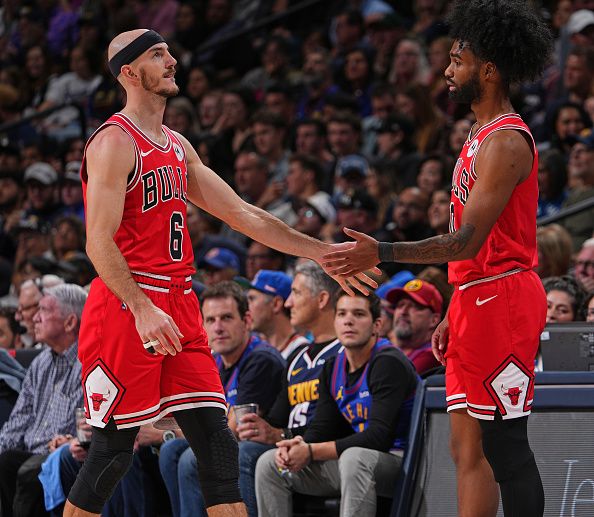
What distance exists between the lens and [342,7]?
12.9 metres

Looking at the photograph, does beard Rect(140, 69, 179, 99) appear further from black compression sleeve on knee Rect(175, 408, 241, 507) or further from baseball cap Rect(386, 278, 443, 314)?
baseball cap Rect(386, 278, 443, 314)

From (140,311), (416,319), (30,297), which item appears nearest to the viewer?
(140,311)

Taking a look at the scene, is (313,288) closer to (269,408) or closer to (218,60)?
(269,408)

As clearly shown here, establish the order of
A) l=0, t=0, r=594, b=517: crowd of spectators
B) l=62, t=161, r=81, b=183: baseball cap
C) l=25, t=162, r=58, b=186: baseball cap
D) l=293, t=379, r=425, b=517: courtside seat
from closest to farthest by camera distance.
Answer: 1. l=293, t=379, r=425, b=517: courtside seat
2. l=0, t=0, r=594, b=517: crowd of spectators
3. l=62, t=161, r=81, b=183: baseball cap
4. l=25, t=162, r=58, b=186: baseball cap

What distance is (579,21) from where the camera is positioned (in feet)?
33.6

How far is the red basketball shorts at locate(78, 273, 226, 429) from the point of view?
172 inches

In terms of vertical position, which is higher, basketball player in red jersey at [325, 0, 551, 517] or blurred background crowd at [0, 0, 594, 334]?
blurred background crowd at [0, 0, 594, 334]

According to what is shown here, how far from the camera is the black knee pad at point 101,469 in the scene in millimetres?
4340

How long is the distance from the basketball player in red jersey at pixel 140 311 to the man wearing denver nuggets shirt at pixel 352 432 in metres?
1.15

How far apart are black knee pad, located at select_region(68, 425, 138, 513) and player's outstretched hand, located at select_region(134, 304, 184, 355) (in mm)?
390

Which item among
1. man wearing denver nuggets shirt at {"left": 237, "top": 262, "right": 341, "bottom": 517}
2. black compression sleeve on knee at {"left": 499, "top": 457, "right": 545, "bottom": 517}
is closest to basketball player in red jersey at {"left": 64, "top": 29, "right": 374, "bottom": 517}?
black compression sleeve on knee at {"left": 499, "top": 457, "right": 545, "bottom": 517}

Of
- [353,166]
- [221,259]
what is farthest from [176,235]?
[353,166]

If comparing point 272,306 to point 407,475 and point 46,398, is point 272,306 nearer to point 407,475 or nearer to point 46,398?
point 46,398

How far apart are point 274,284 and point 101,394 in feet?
9.33
